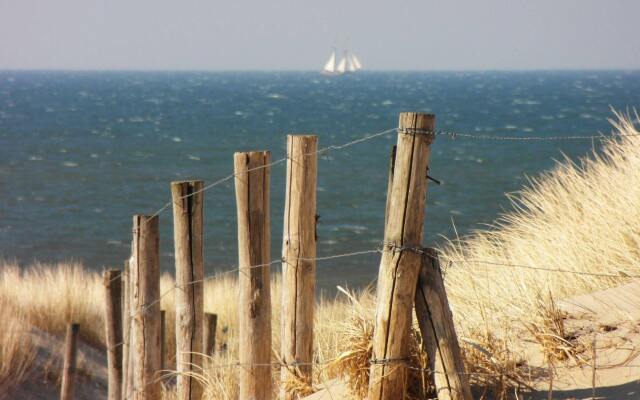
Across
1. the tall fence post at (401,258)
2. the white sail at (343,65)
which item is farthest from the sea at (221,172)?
the white sail at (343,65)

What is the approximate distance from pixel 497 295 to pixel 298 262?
1648mm

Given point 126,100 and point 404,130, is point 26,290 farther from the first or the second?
point 126,100

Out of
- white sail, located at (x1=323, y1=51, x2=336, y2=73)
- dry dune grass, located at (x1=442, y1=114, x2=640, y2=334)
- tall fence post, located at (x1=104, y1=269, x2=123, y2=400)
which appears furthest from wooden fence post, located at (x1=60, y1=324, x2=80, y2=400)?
white sail, located at (x1=323, y1=51, x2=336, y2=73)

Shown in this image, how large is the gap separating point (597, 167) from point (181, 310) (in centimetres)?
491

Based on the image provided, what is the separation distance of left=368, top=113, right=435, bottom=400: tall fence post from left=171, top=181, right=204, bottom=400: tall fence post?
1094 mm

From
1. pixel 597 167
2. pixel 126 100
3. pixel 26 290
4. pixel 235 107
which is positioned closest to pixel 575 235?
pixel 597 167

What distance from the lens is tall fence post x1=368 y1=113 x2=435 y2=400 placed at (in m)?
3.46

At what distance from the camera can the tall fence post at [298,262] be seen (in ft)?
13.5

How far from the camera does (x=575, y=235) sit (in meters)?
6.65

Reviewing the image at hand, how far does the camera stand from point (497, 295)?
5266 millimetres

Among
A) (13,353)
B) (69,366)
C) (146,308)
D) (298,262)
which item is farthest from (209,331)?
(298,262)

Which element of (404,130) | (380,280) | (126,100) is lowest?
(126,100)

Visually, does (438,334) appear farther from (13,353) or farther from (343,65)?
(343,65)

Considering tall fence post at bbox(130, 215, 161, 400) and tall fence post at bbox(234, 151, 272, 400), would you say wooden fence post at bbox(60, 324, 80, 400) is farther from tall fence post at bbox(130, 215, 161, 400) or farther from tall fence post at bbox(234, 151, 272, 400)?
tall fence post at bbox(234, 151, 272, 400)
